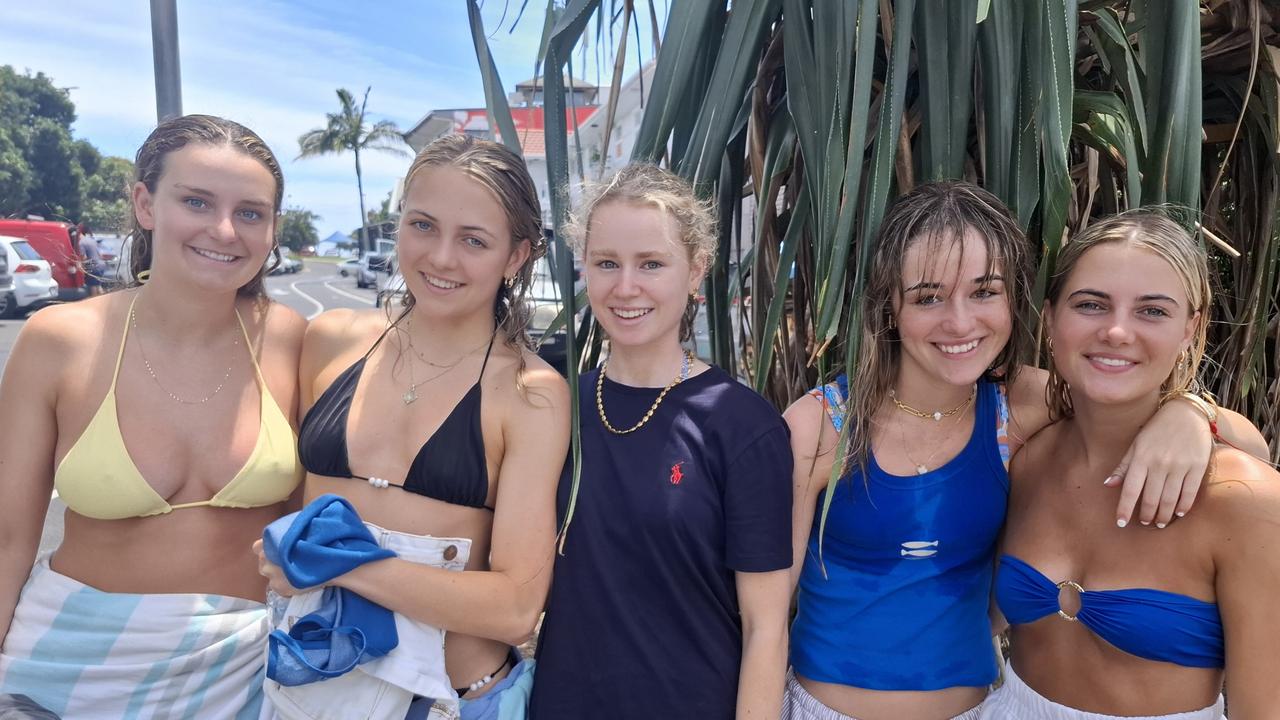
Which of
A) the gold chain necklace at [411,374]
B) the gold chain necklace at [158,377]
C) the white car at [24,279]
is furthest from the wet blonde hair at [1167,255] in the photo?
the white car at [24,279]

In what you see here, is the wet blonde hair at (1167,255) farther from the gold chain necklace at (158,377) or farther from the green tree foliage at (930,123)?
the gold chain necklace at (158,377)

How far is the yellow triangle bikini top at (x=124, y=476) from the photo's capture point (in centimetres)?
152

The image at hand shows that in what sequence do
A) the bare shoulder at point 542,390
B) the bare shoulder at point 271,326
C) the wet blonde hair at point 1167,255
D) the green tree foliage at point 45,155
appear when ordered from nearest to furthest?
the wet blonde hair at point 1167,255 → the bare shoulder at point 542,390 → the bare shoulder at point 271,326 → the green tree foliage at point 45,155

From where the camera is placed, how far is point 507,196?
153 centimetres

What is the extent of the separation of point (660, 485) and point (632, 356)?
26 cm

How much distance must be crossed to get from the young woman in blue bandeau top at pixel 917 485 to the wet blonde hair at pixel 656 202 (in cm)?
33

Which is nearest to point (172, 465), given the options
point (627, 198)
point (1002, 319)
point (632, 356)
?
point (632, 356)

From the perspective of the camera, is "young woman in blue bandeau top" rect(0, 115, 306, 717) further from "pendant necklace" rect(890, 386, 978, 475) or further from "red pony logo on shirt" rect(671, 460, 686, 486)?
"pendant necklace" rect(890, 386, 978, 475)

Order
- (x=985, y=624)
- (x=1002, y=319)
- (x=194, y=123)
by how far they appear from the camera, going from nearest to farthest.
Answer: (x=1002, y=319) < (x=985, y=624) < (x=194, y=123)

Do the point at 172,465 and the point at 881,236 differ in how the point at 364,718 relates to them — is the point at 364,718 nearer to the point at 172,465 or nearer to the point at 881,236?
the point at 172,465

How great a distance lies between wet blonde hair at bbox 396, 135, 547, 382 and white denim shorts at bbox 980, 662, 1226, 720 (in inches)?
41.9

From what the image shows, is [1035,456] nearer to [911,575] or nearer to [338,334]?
[911,575]

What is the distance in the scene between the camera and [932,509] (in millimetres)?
1475

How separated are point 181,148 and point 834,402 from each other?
1.40m
